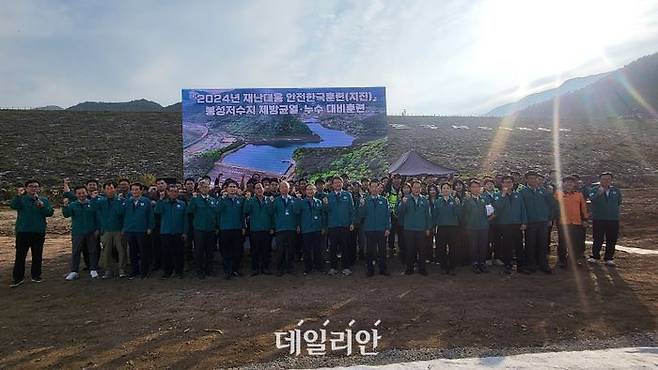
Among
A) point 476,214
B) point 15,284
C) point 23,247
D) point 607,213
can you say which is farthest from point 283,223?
point 607,213

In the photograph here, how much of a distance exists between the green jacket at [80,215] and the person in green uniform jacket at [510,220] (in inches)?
270

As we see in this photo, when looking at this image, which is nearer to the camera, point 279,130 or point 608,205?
point 608,205

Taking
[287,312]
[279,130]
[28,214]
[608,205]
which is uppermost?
[279,130]

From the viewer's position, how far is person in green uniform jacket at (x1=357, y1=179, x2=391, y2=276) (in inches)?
288

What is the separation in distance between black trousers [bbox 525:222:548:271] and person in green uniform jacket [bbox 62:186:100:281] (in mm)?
7254

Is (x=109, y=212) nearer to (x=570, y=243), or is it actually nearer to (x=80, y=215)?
(x=80, y=215)

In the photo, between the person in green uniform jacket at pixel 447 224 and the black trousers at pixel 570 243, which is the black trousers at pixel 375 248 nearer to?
the person in green uniform jacket at pixel 447 224

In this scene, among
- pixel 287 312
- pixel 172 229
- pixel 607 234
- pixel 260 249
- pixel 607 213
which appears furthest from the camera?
pixel 607 234

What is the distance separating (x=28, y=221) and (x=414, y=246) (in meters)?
6.24

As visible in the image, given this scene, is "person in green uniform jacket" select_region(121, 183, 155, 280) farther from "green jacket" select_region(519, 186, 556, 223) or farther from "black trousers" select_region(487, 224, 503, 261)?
"green jacket" select_region(519, 186, 556, 223)

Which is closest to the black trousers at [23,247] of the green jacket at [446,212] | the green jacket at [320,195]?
the green jacket at [320,195]

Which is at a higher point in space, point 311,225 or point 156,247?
point 311,225

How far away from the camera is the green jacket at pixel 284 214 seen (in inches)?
291

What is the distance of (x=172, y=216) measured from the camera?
7328mm
